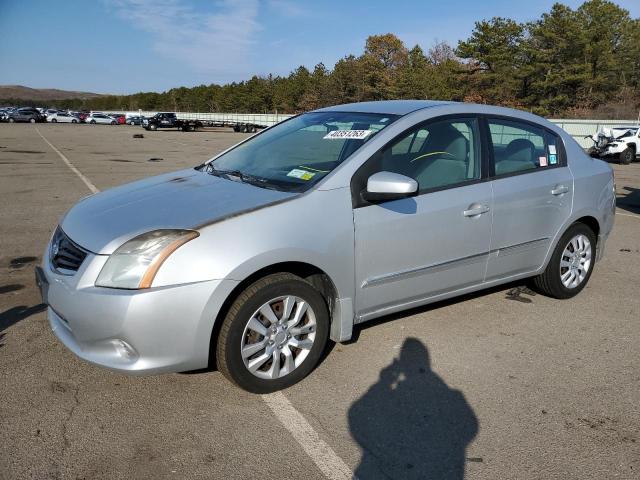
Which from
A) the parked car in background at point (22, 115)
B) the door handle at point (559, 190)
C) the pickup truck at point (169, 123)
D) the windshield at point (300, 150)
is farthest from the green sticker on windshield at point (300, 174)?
the parked car in background at point (22, 115)

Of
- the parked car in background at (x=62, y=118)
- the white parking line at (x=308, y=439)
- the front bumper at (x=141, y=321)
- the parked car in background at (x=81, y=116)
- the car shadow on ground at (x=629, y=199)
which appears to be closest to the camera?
the white parking line at (x=308, y=439)

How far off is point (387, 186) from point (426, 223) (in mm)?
494

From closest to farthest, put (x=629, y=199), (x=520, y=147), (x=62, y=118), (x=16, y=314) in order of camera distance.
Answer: (x=16, y=314)
(x=520, y=147)
(x=629, y=199)
(x=62, y=118)

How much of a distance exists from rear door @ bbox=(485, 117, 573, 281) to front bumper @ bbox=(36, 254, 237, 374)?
87.2 inches

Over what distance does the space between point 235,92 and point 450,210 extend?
107260 mm

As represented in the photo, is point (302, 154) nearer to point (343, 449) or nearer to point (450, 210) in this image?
point (450, 210)

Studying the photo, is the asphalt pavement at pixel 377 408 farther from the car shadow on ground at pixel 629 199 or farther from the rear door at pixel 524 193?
the car shadow on ground at pixel 629 199

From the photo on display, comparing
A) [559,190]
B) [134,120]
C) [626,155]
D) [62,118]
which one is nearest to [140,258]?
[559,190]

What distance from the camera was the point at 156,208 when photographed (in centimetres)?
318

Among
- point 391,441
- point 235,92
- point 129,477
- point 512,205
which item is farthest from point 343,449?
point 235,92

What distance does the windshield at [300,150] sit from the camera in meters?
3.49

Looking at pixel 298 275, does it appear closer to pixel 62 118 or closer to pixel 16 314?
pixel 16 314

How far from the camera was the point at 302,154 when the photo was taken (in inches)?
153

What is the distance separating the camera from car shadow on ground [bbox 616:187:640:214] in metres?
9.98
